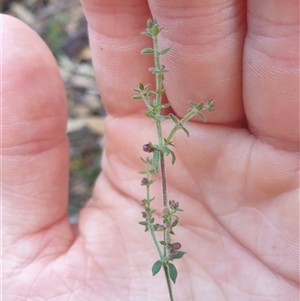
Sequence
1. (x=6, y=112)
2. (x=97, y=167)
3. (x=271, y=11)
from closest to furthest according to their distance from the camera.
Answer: (x=271, y=11), (x=6, y=112), (x=97, y=167)

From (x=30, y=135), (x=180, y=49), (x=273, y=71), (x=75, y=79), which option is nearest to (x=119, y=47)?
(x=180, y=49)

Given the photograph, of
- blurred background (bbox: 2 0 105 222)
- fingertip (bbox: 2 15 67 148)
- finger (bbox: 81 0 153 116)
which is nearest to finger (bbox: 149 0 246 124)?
finger (bbox: 81 0 153 116)

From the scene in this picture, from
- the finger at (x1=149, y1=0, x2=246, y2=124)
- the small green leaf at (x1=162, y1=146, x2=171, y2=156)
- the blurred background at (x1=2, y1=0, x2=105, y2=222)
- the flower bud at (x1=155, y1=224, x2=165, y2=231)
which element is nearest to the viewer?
the small green leaf at (x1=162, y1=146, x2=171, y2=156)

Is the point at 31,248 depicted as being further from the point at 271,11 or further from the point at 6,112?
the point at 271,11

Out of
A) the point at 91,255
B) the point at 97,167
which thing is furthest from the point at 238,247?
the point at 97,167

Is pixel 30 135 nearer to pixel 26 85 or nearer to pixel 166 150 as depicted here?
pixel 26 85

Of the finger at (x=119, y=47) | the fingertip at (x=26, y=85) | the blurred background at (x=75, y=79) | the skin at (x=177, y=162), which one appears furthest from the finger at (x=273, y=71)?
the blurred background at (x=75, y=79)

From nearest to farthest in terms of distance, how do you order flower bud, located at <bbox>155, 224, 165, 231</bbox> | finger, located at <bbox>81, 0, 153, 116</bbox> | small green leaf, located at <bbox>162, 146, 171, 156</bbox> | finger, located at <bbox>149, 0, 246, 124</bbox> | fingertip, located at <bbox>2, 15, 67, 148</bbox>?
small green leaf, located at <bbox>162, 146, 171, 156</bbox>, flower bud, located at <bbox>155, 224, 165, 231</bbox>, finger, located at <bbox>149, 0, 246, 124</bbox>, finger, located at <bbox>81, 0, 153, 116</bbox>, fingertip, located at <bbox>2, 15, 67, 148</bbox>

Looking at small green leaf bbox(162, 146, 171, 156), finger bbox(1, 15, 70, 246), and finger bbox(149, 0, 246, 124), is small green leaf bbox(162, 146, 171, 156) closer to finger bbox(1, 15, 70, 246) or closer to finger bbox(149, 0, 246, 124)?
finger bbox(149, 0, 246, 124)
